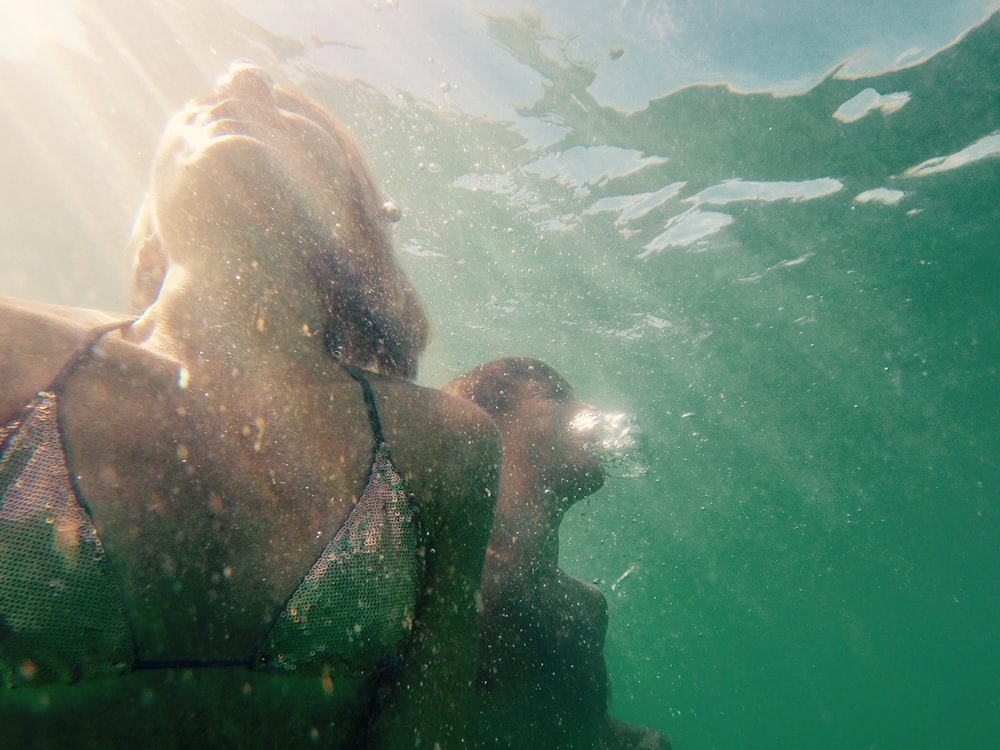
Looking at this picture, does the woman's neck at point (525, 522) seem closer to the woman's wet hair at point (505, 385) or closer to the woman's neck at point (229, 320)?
the woman's wet hair at point (505, 385)

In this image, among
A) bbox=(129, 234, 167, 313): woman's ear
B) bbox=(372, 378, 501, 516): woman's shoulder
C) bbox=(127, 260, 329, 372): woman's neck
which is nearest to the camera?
bbox=(127, 260, 329, 372): woman's neck

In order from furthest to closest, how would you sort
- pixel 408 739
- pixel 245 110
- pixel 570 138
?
pixel 570 138 → pixel 245 110 → pixel 408 739

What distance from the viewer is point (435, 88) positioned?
10930 mm

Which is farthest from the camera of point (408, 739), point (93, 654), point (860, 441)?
point (860, 441)

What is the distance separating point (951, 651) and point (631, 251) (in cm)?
13722

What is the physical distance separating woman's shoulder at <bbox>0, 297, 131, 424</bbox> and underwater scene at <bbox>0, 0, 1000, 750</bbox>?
49.5 inches

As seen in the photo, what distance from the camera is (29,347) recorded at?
3.60ft

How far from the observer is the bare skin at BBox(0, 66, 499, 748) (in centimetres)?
111

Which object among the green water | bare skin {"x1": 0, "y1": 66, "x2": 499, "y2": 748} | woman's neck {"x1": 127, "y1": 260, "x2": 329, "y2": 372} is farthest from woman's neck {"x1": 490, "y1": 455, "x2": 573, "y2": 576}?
the green water

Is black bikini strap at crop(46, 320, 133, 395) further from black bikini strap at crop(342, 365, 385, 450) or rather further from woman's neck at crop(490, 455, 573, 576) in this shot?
woman's neck at crop(490, 455, 573, 576)

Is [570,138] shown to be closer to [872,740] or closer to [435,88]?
[435,88]

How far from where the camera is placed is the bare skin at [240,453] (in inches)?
43.8

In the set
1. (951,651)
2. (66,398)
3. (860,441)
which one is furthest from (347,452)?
(951,651)

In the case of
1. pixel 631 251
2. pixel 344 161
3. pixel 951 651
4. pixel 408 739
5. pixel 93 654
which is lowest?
pixel 951 651
